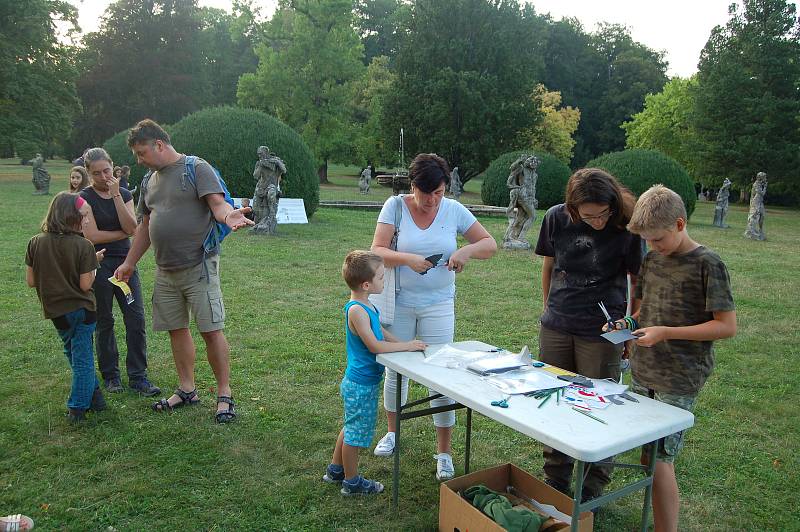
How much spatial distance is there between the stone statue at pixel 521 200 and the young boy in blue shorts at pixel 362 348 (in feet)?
29.9

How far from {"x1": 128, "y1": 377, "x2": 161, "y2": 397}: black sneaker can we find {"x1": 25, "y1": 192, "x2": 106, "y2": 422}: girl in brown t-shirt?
72 centimetres

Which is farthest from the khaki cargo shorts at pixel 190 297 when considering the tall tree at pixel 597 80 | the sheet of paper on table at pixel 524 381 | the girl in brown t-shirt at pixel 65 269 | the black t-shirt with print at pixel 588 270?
the tall tree at pixel 597 80

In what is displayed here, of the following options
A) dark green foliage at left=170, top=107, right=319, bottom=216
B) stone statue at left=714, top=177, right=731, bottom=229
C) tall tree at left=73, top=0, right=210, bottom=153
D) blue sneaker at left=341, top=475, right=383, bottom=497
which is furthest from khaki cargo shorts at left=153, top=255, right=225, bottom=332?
tall tree at left=73, top=0, right=210, bottom=153

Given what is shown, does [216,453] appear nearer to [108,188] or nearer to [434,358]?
[434,358]

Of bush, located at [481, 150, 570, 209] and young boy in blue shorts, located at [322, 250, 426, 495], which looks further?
bush, located at [481, 150, 570, 209]

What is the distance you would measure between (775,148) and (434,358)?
3261 cm

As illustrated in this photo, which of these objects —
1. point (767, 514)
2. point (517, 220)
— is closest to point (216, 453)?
point (767, 514)

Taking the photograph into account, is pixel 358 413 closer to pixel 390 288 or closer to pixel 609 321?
pixel 390 288

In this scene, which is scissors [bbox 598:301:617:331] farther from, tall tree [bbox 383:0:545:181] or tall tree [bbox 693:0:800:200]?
tall tree [bbox 693:0:800:200]

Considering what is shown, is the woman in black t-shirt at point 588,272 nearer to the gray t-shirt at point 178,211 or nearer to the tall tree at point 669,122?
the gray t-shirt at point 178,211

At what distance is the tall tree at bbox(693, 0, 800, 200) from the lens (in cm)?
2911

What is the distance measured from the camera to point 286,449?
391 centimetres

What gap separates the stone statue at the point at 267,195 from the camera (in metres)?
12.5

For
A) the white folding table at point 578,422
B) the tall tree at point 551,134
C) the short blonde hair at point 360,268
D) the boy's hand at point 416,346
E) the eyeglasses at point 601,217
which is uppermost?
the tall tree at point 551,134
